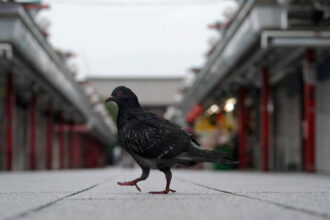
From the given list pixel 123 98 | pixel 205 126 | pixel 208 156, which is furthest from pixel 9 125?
pixel 205 126

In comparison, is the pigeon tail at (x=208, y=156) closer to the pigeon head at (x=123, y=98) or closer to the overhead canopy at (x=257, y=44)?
the pigeon head at (x=123, y=98)

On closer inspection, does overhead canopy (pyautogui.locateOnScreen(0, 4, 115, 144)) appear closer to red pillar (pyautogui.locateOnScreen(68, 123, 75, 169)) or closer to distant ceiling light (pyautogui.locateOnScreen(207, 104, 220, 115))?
distant ceiling light (pyautogui.locateOnScreen(207, 104, 220, 115))

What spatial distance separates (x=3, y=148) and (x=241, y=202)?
26.9 meters

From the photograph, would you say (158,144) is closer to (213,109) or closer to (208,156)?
(208,156)

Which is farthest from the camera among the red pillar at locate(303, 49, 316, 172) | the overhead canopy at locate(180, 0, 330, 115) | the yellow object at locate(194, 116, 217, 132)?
the yellow object at locate(194, 116, 217, 132)

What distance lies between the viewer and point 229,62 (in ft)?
80.3

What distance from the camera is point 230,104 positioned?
35250 millimetres

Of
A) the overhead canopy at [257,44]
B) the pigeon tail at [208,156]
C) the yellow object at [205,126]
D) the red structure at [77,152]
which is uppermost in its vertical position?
the overhead canopy at [257,44]

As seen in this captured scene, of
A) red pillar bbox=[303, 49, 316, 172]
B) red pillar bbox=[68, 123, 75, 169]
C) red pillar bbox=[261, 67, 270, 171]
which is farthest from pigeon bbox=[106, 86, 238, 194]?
red pillar bbox=[68, 123, 75, 169]

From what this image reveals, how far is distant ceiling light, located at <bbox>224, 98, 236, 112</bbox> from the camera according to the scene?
113 ft

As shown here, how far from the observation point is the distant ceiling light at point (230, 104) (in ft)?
113

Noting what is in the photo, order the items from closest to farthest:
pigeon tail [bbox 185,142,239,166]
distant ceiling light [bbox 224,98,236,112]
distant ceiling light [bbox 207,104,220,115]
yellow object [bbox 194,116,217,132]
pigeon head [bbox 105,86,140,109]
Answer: pigeon tail [bbox 185,142,239,166]
pigeon head [bbox 105,86,140,109]
distant ceiling light [bbox 224,98,236,112]
distant ceiling light [bbox 207,104,220,115]
yellow object [bbox 194,116,217,132]

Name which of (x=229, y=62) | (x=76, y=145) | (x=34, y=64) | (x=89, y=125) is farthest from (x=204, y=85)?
(x=76, y=145)

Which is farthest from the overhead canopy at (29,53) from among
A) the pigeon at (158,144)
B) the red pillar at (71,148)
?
the pigeon at (158,144)
